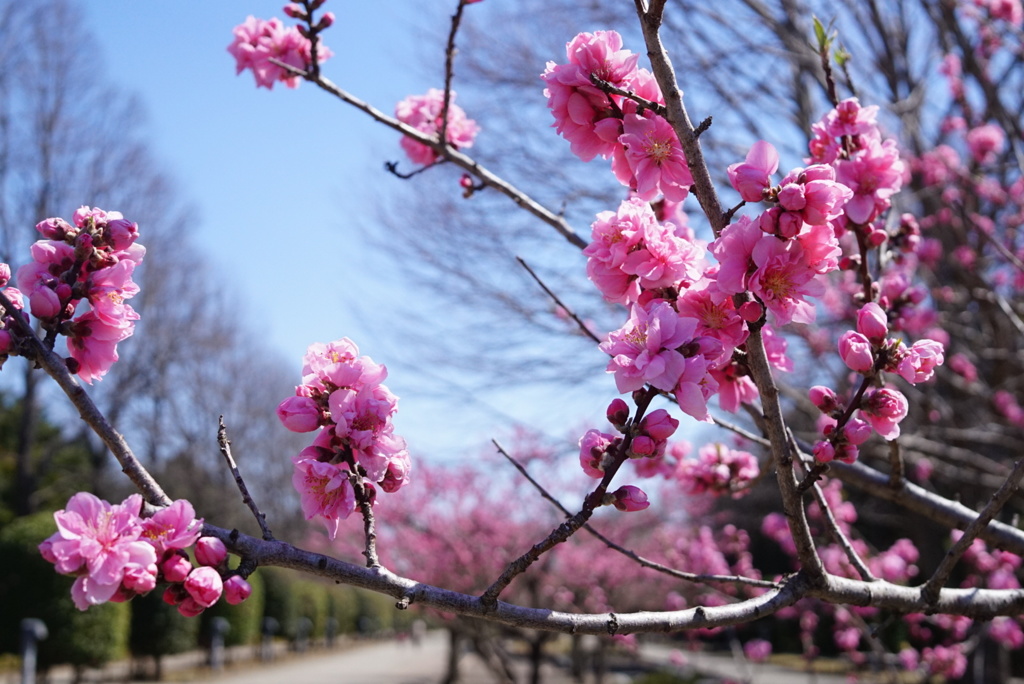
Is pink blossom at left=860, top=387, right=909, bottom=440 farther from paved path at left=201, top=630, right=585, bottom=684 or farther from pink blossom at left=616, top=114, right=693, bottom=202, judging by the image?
paved path at left=201, top=630, right=585, bottom=684

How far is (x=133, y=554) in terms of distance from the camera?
1.11 metres

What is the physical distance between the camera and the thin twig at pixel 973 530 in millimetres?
1562

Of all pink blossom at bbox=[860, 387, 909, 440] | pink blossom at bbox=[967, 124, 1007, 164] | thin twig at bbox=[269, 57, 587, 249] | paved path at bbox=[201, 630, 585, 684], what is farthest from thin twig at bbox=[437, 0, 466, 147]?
paved path at bbox=[201, 630, 585, 684]

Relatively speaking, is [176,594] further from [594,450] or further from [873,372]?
[873,372]

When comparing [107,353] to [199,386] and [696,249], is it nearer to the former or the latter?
[696,249]

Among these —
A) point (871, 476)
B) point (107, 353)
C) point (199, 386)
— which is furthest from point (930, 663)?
point (199, 386)

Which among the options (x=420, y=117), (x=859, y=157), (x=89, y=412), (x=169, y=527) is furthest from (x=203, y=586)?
(x=420, y=117)

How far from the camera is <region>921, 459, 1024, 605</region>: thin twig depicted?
1.56m

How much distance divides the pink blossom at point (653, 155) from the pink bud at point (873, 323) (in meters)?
0.48

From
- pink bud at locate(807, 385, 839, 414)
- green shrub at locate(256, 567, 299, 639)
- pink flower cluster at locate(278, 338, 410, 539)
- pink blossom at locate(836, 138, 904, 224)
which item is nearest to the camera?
pink flower cluster at locate(278, 338, 410, 539)

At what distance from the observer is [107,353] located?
5.08 feet

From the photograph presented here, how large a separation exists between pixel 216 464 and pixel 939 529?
2176cm

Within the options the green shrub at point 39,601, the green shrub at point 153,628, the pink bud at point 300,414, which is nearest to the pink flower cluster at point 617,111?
the pink bud at point 300,414

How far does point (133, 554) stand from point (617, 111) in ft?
3.95
